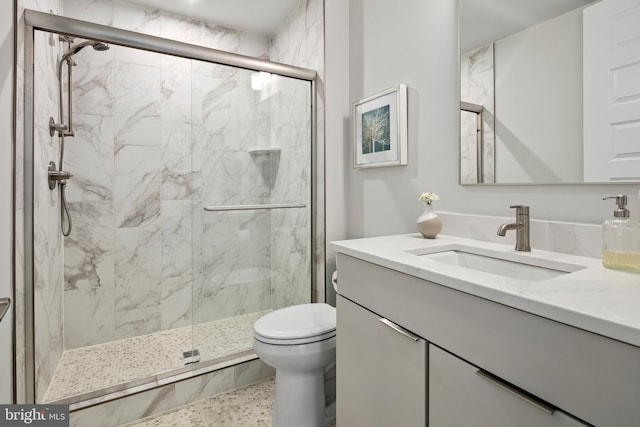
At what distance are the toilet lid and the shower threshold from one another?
41cm

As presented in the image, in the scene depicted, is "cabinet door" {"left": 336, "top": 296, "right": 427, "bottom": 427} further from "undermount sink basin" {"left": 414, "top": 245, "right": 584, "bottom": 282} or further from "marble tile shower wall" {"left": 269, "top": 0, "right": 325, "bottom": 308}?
"marble tile shower wall" {"left": 269, "top": 0, "right": 325, "bottom": 308}

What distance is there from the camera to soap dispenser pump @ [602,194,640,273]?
79 cm

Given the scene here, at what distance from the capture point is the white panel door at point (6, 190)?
115cm

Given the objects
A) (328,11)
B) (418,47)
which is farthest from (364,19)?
(418,47)

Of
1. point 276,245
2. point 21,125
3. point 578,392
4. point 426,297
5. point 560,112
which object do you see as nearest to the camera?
point 578,392

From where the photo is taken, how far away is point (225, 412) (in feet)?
5.51

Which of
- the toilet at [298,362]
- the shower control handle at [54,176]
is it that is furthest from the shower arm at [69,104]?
the toilet at [298,362]

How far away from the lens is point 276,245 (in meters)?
2.09

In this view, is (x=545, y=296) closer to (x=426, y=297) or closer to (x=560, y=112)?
(x=426, y=297)

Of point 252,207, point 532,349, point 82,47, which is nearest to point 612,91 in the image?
point 532,349

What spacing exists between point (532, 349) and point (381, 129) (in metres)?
1.37

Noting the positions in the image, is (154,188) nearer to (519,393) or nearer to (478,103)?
(478,103)

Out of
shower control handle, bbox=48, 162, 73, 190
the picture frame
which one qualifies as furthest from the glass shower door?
shower control handle, bbox=48, 162, 73, 190

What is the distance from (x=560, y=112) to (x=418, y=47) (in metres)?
0.77
